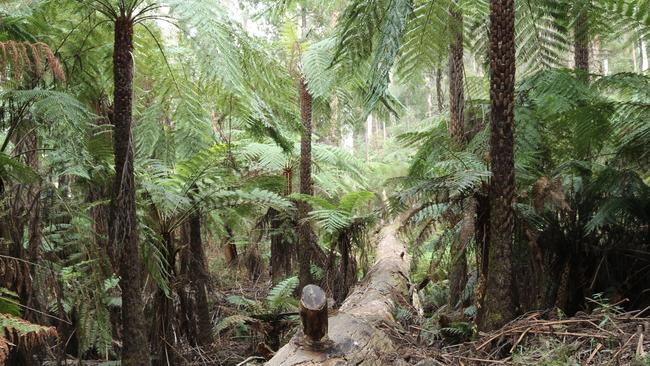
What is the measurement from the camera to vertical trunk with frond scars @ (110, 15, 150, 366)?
9.85 feet

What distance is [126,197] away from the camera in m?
2.98

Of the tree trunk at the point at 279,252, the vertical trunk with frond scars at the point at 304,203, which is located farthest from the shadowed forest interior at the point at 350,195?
the tree trunk at the point at 279,252

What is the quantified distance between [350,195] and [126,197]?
10.8 ft

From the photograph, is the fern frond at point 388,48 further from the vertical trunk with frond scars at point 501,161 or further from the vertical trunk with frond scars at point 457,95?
the vertical trunk with frond scars at point 457,95

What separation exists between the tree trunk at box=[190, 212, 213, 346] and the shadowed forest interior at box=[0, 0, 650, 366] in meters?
0.02

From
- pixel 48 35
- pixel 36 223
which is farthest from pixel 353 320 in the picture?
pixel 48 35

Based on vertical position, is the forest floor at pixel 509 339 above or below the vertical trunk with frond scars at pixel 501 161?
below

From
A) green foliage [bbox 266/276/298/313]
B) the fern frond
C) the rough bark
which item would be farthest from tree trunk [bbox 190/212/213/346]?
the rough bark

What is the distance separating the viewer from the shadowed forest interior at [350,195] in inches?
113

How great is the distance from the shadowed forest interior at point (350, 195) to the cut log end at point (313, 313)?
12 mm

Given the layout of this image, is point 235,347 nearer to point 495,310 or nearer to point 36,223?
point 36,223

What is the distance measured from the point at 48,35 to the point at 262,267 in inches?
225

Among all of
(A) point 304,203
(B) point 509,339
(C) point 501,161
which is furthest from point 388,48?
(A) point 304,203

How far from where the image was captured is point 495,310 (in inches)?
115
